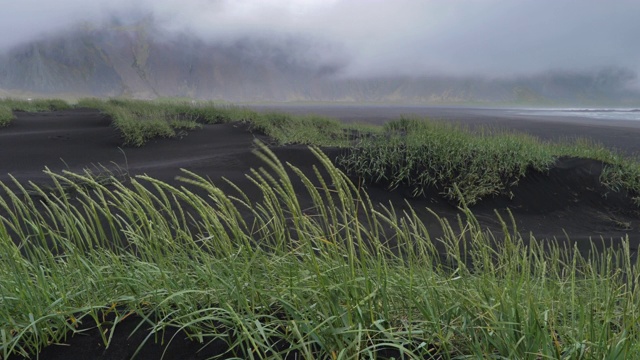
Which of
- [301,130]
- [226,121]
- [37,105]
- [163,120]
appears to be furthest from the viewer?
[37,105]

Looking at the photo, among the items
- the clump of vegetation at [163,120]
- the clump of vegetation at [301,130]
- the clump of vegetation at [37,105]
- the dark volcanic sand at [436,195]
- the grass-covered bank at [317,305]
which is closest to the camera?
the grass-covered bank at [317,305]

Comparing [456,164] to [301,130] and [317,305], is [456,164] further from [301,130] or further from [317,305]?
[317,305]

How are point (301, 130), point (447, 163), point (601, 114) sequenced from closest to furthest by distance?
point (447, 163)
point (301, 130)
point (601, 114)

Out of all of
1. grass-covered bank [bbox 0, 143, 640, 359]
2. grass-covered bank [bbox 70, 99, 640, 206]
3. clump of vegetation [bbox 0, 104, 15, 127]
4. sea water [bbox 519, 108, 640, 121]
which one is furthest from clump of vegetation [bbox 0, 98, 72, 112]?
sea water [bbox 519, 108, 640, 121]

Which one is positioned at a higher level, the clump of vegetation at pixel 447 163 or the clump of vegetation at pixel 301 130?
the clump of vegetation at pixel 301 130

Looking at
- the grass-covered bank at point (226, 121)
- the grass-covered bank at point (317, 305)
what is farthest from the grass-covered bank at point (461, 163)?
the grass-covered bank at point (317, 305)

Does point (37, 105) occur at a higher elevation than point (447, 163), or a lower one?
higher

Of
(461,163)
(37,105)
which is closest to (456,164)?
(461,163)

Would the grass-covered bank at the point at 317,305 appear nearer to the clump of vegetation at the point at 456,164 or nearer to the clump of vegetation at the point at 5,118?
the clump of vegetation at the point at 456,164

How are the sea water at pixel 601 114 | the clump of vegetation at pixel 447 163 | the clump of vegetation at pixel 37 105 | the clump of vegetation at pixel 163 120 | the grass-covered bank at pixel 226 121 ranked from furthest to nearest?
1. the sea water at pixel 601 114
2. the clump of vegetation at pixel 37 105
3. the clump of vegetation at pixel 163 120
4. the grass-covered bank at pixel 226 121
5. the clump of vegetation at pixel 447 163

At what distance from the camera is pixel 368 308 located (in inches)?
63.9

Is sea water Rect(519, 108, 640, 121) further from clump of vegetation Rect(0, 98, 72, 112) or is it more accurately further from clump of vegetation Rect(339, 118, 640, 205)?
clump of vegetation Rect(0, 98, 72, 112)

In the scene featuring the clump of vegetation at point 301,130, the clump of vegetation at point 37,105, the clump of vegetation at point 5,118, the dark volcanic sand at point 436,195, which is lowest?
the dark volcanic sand at point 436,195

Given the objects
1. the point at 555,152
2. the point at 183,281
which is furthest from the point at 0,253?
the point at 555,152
